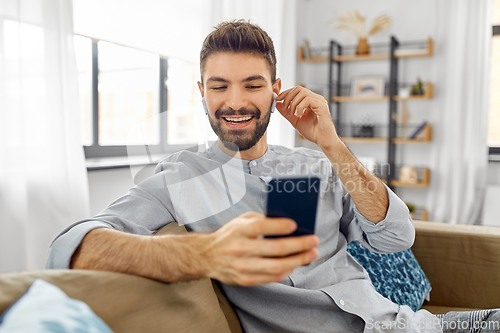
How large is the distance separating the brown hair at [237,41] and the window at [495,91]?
314 cm

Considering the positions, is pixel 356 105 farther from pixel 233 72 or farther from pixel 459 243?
pixel 233 72

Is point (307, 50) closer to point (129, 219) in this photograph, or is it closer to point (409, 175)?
point (409, 175)

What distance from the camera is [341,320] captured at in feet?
3.17

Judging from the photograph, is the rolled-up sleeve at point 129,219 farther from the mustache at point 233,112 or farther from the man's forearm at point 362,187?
the man's forearm at point 362,187

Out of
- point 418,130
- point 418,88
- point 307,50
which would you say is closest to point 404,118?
point 418,130

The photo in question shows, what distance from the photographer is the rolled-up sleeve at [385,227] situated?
106 cm

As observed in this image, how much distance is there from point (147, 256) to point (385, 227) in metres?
0.65

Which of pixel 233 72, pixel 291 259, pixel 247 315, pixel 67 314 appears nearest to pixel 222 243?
pixel 291 259

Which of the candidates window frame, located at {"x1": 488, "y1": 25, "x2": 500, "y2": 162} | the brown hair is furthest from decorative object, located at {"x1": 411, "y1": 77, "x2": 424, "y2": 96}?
the brown hair

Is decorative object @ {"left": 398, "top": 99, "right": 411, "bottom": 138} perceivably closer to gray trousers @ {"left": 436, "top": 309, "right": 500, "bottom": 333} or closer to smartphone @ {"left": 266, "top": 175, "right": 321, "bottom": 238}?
gray trousers @ {"left": 436, "top": 309, "right": 500, "bottom": 333}

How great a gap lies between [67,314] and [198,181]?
1.88ft

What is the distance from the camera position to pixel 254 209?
1.07 meters

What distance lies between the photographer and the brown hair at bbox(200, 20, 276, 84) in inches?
43.7

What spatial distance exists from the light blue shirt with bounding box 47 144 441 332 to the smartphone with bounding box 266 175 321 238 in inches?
15.2
